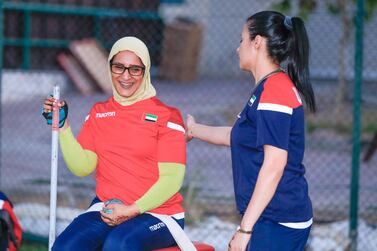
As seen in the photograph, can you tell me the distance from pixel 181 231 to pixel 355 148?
2.31 meters

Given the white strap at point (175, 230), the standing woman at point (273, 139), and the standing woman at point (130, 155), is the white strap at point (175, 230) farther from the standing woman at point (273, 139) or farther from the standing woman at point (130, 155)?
the standing woman at point (273, 139)

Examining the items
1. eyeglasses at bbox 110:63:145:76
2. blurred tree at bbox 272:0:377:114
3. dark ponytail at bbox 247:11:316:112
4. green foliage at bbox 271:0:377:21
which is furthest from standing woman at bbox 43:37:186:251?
blurred tree at bbox 272:0:377:114

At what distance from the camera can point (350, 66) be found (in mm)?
13453

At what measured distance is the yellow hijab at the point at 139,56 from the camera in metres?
4.50

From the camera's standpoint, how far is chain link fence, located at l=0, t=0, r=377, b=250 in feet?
25.1

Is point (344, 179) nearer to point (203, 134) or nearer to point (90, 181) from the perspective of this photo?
point (90, 181)

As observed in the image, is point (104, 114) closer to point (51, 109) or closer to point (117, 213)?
point (51, 109)

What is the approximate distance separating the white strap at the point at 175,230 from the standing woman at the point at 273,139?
0.43 metres

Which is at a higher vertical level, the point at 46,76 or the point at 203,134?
the point at 203,134

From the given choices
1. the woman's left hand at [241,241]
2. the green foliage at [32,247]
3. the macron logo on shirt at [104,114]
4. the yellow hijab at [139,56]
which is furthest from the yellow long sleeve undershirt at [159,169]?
the green foliage at [32,247]

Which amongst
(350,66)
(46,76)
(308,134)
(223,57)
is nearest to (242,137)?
(308,134)

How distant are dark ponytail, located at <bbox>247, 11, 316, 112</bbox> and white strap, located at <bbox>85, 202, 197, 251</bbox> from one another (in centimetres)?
90

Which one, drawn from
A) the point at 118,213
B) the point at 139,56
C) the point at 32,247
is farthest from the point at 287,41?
the point at 32,247

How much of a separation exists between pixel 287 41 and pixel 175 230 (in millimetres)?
1095
